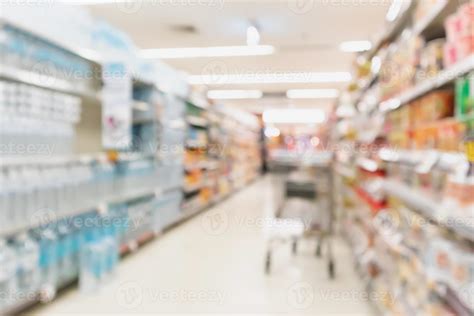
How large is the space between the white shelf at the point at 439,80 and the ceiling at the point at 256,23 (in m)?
3.60

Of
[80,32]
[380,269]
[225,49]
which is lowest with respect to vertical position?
[380,269]

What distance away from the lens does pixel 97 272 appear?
3.19 meters

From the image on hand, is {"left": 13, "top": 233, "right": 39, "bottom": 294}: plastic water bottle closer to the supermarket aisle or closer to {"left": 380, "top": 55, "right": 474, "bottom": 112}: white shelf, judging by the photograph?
the supermarket aisle

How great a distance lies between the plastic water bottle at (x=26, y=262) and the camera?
259 centimetres

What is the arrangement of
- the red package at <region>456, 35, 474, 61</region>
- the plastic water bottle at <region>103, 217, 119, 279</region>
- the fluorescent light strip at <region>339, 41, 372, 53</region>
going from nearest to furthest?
the red package at <region>456, 35, 474, 61</region>
the plastic water bottle at <region>103, 217, 119, 279</region>
the fluorescent light strip at <region>339, 41, 372, 53</region>

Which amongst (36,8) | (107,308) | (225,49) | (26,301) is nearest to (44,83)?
(36,8)

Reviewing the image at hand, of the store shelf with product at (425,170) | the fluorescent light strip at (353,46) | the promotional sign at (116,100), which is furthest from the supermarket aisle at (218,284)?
the fluorescent light strip at (353,46)

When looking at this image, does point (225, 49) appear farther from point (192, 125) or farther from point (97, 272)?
point (97, 272)

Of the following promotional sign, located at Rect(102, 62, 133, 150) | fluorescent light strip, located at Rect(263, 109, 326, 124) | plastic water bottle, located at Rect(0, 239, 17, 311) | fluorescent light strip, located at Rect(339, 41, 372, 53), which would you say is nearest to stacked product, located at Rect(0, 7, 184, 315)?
plastic water bottle, located at Rect(0, 239, 17, 311)

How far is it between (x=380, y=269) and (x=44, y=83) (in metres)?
3.03

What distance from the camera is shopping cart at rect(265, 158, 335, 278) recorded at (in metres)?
3.98

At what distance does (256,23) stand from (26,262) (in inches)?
208

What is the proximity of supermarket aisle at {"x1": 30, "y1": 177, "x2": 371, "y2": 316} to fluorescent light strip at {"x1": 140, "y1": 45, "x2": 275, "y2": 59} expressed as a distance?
4395 millimetres

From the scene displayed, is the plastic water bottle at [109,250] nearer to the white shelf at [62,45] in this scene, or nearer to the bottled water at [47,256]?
the bottled water at [47,256]
